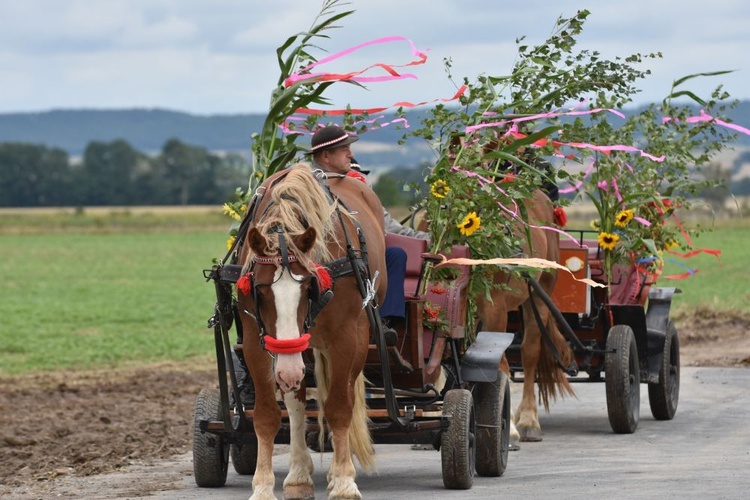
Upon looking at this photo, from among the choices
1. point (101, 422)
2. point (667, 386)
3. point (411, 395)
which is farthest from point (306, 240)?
point (667, 386)

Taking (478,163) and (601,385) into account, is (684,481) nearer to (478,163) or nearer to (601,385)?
(478,163)

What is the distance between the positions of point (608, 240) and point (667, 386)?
1.45m

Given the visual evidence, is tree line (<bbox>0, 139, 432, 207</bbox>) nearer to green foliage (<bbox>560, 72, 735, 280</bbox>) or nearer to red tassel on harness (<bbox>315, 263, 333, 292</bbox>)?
green foliage (<bbox>560, 72, 735, 280</bbox>)

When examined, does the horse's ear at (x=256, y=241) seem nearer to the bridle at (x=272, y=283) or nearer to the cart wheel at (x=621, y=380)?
the bridle at (x=272, y=283)

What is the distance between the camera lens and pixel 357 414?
790 centimetres

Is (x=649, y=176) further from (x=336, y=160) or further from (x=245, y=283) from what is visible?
(x=245, y=283)

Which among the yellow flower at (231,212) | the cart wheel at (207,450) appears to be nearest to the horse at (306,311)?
the cart wheel at (207,450)

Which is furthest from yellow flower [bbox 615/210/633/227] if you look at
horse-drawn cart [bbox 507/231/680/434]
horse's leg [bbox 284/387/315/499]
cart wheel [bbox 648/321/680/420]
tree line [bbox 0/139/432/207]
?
tree line [bbox 0/139/432/207]

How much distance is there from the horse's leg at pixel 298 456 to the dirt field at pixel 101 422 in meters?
0.92

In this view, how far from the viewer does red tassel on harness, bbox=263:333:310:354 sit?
6879 millimetres

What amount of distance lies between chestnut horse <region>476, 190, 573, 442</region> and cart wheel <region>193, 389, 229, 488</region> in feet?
8.84

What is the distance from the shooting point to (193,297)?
3122 centimetres

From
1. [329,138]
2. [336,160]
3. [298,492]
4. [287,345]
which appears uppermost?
[329,138]

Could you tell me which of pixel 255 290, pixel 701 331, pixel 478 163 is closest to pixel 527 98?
pixel 478 163
